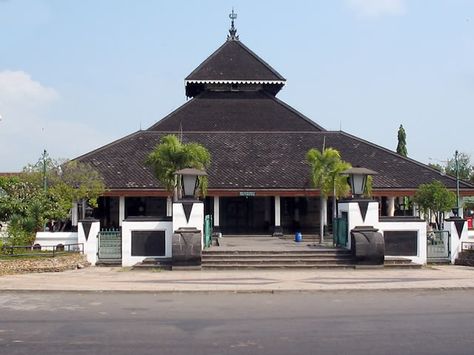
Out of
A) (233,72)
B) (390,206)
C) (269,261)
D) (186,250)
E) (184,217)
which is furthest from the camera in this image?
(233,72)

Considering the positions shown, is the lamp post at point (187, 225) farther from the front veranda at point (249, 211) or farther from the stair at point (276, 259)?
the front veranda at point (249, 211)

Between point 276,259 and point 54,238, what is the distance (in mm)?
8008

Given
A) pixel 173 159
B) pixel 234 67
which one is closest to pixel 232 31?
pixel 234 67

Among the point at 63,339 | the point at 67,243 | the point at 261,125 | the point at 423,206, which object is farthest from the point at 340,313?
the point at 261,125

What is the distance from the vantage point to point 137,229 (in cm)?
2141

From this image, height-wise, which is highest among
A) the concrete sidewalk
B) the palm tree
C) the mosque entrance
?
the palm tree

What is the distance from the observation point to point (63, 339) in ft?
29.6

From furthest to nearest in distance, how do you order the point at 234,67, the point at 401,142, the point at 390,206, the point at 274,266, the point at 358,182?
the point at 401,142 → the point at 234,67 → the point at 390,206 → the point at 358,182 → the point at 274,266

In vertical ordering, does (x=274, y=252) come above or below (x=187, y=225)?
below

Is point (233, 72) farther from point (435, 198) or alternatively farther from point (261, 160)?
point (435, 198)

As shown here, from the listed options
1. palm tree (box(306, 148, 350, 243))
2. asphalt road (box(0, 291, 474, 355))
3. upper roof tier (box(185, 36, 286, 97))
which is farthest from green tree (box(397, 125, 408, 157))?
asphalt road (box(0, 291, 474, 355))

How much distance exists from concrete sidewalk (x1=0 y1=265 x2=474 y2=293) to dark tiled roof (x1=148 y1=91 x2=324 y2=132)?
21.2m

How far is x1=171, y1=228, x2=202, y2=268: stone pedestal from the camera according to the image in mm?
19734

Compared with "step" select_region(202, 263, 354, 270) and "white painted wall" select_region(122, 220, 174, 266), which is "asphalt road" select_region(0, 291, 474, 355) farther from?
"white painted wall" select_region(122, 220, 174, 266)
